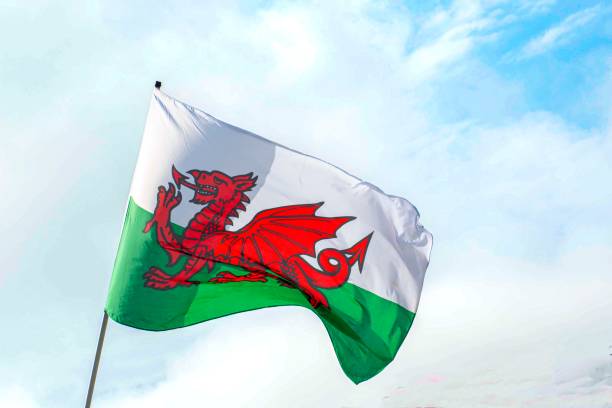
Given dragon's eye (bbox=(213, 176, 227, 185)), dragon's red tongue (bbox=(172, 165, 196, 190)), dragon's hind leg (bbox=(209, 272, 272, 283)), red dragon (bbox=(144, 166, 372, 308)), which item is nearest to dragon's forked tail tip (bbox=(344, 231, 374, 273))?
red dragon (bbox=(144, 166, 372, 308))

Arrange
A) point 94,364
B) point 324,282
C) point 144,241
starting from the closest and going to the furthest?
point 94,364
point 144,241
point 324,282

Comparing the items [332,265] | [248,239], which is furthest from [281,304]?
[248,239]

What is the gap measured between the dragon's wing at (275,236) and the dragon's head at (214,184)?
66 centimetres

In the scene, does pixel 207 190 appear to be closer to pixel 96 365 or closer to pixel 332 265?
pixel 332 265

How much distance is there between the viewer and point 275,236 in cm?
1625

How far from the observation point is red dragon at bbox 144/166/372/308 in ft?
51.0

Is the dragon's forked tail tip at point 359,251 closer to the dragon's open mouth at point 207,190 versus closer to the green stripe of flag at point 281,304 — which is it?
the green stripe of flag at point 281,304

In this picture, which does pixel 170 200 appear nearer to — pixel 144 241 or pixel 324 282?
pixel 144 241

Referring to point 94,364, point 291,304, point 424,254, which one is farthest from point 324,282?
point 94,364

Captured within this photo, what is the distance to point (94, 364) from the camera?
1325 centimetres

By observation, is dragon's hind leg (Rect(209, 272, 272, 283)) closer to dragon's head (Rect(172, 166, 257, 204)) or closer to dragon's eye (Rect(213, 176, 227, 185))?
dragon's head (Rect(172, 166, 257, 204))

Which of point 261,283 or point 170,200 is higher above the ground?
point 170,200

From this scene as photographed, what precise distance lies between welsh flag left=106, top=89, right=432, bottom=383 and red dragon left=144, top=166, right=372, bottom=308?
0.08 ft

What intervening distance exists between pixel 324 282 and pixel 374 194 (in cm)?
228
